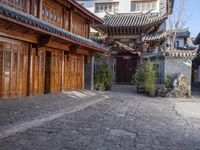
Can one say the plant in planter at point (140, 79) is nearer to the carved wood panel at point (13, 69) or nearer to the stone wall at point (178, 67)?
the stone wall at point (178, 67)

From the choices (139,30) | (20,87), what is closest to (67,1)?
(20,87)

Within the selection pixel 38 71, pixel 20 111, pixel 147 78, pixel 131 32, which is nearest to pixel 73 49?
pixel 38 71

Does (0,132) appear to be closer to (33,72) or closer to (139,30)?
(33,72)

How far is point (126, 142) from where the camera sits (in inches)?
234

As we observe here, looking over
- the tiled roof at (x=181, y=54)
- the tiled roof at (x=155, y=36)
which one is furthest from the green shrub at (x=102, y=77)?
the tiled roof at (x=155, y=36)

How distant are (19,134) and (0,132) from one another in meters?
0.39

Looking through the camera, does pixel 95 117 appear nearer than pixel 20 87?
Yes

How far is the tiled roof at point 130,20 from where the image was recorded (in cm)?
2311

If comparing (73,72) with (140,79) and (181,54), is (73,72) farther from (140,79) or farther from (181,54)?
(181,54)

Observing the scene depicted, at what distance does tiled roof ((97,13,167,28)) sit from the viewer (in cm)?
2311

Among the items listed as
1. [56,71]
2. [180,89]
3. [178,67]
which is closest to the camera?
[56,71]

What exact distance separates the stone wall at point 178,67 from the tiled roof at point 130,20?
15.7 ft

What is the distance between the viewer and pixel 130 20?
2445 centimetres

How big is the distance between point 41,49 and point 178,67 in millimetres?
9360
